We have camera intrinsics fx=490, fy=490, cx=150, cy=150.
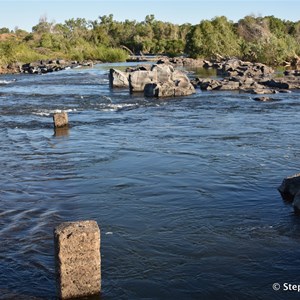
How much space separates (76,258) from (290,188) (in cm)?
584

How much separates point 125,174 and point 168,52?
322 ft

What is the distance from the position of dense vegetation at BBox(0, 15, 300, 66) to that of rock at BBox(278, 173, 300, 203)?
53.9m

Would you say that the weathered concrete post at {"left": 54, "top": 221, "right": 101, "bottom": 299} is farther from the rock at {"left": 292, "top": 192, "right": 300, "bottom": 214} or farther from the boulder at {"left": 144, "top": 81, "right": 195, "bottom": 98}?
the boulder at {"left": 144, "top": 81, "right": 195, "bottom": 98}

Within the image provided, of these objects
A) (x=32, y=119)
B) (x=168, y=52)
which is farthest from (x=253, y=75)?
(x=168, y=52)

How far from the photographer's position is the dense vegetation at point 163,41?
6438 centimetres

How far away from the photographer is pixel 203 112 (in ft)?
77.8

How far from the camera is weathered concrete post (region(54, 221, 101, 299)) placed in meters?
6.05

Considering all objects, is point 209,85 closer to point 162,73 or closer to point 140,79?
point 162,73

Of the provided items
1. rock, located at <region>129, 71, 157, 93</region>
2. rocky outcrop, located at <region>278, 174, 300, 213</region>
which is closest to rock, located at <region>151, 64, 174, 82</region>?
rock, located at <region>129, 71, 157, 93</region>

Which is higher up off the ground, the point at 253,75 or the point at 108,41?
the point at 108,41

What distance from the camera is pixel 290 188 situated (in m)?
10.4

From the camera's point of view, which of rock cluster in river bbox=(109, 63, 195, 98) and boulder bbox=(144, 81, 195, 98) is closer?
boulder bbox=(144, 81, 195, 98)

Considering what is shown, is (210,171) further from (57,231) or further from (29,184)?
(57,231)

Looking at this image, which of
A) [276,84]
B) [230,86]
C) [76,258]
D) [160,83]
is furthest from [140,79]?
[76,258]
